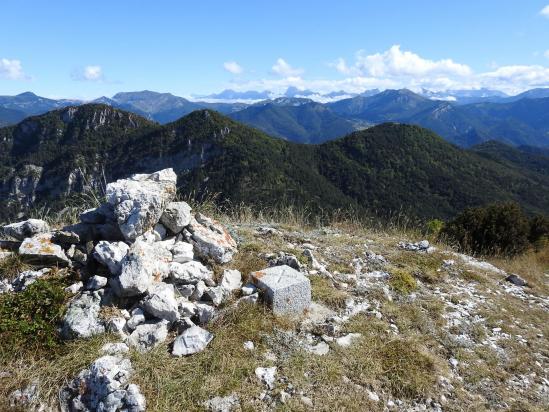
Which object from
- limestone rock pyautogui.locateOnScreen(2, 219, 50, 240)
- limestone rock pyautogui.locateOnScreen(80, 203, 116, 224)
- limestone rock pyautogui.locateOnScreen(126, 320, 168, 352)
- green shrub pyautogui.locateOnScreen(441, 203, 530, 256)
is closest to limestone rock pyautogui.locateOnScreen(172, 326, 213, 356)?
limestone rock pyautogui.locateOnScreen(126, 320, 168, 352)

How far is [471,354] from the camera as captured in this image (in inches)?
235

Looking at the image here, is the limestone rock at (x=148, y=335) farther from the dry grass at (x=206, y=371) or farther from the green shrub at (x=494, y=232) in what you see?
the green shrub at (x=494, y=232)

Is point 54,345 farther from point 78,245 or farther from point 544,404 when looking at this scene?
point 544,404

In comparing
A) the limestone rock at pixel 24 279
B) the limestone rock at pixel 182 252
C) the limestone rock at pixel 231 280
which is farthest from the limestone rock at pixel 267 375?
the limestone rock at pixel 24 279

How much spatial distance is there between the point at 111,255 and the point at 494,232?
38.8 ft

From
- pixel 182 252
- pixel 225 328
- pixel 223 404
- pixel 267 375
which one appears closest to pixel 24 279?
pixel 182 252

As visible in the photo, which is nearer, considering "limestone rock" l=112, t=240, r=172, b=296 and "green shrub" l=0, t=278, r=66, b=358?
"green shrub" l=0, t=278, r=66, b=358

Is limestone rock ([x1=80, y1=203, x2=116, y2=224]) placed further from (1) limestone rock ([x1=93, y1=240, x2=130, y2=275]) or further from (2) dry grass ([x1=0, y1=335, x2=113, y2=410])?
(2) dry grass ([x1=0, y1=335, x2=113, y2=410])

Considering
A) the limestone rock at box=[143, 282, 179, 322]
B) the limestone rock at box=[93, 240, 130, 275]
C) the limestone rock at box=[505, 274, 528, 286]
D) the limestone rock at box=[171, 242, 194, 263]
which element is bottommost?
the limestone rock at box=[505, 274, 528, 286]

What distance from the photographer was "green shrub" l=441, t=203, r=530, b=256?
12398 millimetres

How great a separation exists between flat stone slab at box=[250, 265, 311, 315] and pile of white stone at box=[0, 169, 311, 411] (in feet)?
0.05

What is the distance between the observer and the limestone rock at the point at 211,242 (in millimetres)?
6883

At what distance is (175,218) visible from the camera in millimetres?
6910

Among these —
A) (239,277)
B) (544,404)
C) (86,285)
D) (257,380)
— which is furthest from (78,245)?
(544,404)
